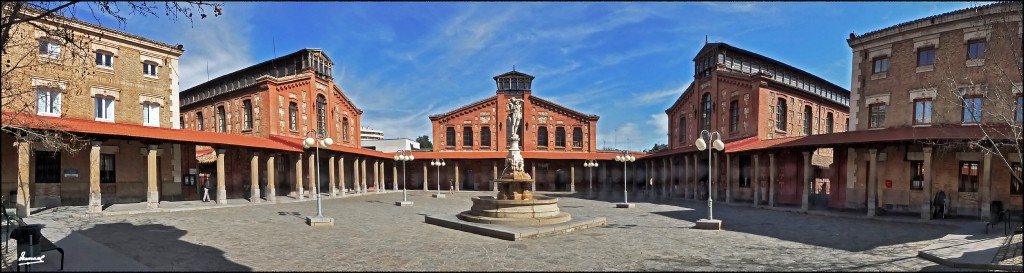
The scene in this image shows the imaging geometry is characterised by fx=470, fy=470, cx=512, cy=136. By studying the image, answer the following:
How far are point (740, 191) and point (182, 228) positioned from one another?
2666cm

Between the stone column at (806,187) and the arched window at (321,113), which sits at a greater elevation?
the arched window at (321,113)

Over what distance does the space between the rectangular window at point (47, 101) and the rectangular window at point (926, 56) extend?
34790 millimetres

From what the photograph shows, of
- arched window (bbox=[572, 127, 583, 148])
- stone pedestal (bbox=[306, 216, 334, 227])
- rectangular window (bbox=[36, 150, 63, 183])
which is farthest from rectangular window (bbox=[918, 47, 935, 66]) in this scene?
rectangular window (bbox=[36, 150, 63, 183])

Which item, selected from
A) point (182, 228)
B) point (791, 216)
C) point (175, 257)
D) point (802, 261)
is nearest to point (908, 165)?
point (791, 216)

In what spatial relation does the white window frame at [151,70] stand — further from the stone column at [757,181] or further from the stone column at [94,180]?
the stone column at [757,181]

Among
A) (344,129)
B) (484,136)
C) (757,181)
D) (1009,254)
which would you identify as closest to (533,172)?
(484,136)

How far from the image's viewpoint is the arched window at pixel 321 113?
111ft

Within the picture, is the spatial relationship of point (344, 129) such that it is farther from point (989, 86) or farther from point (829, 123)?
point (989, 86)

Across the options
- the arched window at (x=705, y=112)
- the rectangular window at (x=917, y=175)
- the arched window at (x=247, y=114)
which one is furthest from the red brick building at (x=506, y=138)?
the rectangular window at (x=917, y=175)

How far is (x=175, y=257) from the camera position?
938 centimetres

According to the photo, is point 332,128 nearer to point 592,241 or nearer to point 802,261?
point 592,241

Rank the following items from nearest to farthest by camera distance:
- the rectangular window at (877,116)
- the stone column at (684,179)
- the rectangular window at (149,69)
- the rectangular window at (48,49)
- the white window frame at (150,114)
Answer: the rectangular window at (48,49), the rectangular window at (877,116), the white window frame at (150,114), the rectangular window at (149,69), the stone column at (684,179)

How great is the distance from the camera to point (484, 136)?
144ft

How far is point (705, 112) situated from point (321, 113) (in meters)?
27.6
